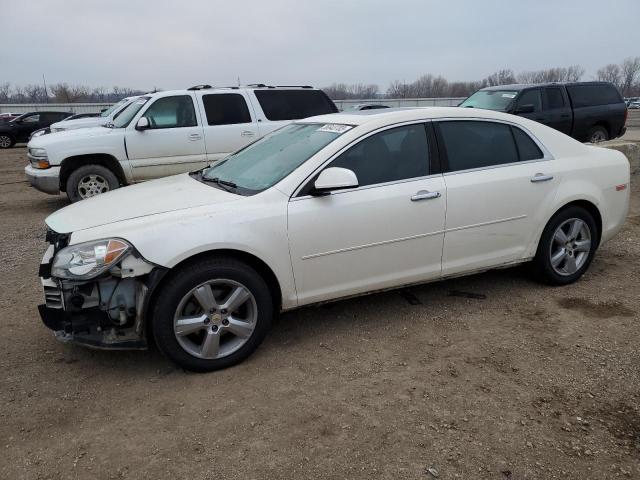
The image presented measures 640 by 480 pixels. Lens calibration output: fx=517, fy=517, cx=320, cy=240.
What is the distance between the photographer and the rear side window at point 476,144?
13.2 feet

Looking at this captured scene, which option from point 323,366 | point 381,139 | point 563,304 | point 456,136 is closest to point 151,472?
point 323,366

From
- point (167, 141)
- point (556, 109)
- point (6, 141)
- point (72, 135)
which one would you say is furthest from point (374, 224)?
point (6, 141)

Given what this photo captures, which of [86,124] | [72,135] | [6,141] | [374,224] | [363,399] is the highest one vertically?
[6,141]

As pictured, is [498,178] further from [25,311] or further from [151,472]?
[25,311]

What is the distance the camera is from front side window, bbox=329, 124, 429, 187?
370 cm

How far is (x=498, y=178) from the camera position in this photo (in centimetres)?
409

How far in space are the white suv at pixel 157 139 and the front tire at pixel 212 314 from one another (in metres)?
5.71

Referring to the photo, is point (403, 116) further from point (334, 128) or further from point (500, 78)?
point (500, 78)

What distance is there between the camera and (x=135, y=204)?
3.57 m

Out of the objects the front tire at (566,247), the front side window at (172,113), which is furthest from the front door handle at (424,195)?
the front side window at (172,113)

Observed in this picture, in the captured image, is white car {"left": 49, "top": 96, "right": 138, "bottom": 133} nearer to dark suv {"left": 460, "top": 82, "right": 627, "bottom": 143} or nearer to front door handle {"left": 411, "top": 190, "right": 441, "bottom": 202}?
dark suv {"left": 460, "top": 82, "right": 627, "bottom": 143}

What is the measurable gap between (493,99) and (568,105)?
163 cm

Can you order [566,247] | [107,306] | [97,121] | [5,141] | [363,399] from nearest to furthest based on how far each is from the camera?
1. [363,399]
2. [107,306]
3. [566,247]
4. [97,121]
5. [5,141]

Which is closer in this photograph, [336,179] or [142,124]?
[336,179]
